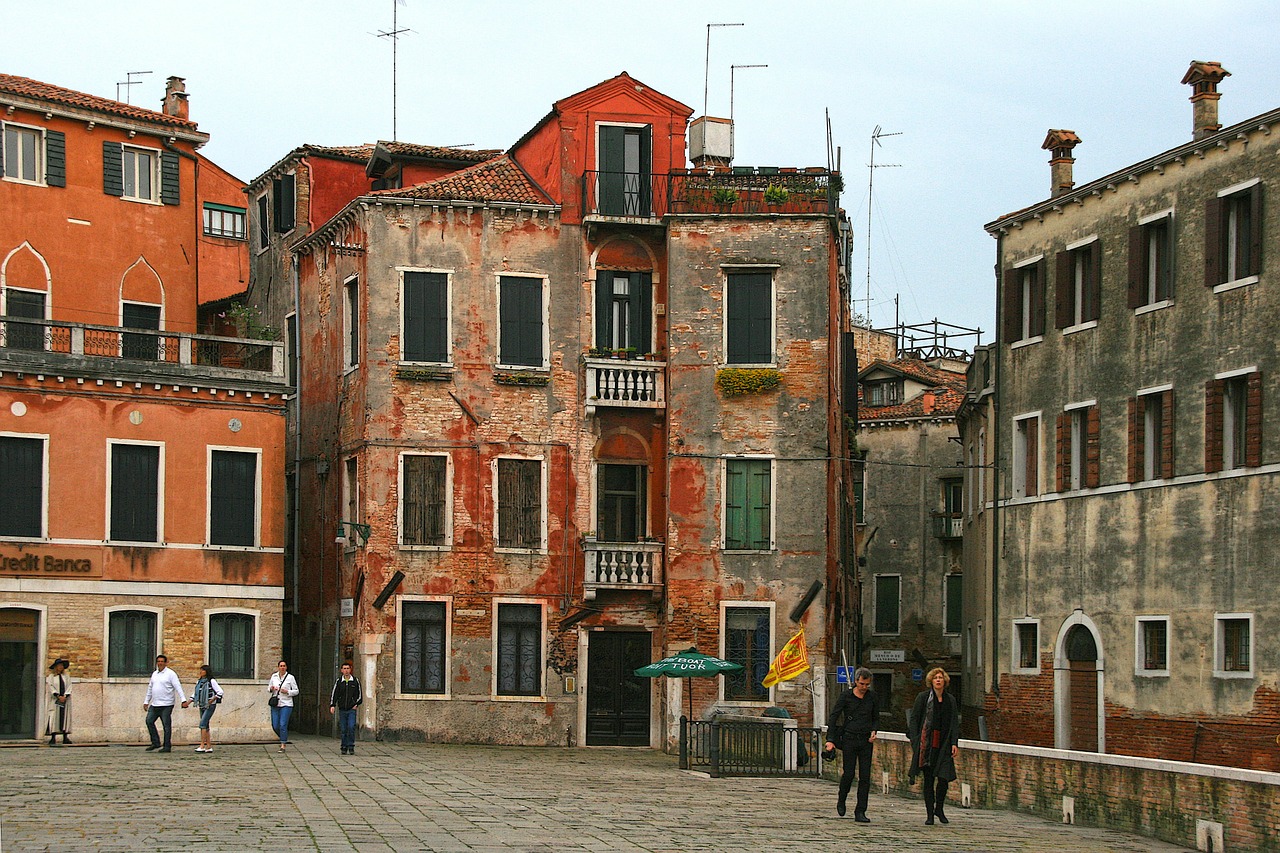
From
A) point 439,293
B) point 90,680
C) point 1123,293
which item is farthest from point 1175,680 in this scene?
point 90,680

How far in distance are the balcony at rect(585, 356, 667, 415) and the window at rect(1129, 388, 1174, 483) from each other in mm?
9903

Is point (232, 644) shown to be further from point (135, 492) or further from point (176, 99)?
point (176, 99)

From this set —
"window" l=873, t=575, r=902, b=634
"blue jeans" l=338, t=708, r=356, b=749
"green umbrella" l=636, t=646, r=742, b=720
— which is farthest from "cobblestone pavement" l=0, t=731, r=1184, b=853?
"window" l=873, t=575, r=902, b=634

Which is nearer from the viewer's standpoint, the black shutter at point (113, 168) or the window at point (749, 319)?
the window at point (749, 319)

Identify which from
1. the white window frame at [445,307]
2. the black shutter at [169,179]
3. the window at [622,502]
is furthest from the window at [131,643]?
the black shutter at [169,179]

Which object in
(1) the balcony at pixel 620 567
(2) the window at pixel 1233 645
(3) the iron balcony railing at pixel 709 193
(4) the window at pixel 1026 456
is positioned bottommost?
(2) the window at pixel 1233 645

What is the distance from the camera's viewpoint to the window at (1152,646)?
3203 centimetres

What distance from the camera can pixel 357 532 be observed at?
117ft

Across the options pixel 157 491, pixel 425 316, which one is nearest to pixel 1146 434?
pixel 425 316

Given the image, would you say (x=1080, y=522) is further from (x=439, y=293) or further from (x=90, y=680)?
(x=90, y=680)

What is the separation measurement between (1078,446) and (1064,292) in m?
3.33

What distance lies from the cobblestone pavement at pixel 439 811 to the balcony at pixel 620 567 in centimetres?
740

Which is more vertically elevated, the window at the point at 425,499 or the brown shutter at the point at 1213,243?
the brown shutter at the point at 1213,243

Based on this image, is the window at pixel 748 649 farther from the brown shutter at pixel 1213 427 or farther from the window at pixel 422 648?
the brown shutter at pixel 1213 427
